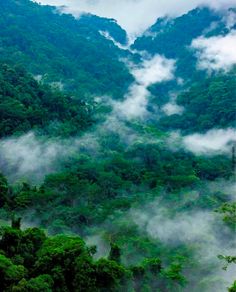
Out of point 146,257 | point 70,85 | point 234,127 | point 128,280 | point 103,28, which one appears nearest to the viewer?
point 128,280

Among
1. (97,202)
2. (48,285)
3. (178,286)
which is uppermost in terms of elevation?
(97,202)

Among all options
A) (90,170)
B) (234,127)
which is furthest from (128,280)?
(234,127)

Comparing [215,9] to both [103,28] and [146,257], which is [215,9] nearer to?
[103,28]

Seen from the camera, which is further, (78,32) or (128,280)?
(78,32)

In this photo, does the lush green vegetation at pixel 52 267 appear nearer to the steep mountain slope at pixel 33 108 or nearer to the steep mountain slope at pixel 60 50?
the steep mountain slope at pixel 33 108

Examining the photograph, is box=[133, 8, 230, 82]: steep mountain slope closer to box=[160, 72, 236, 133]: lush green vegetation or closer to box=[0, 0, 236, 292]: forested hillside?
box=[0, 0, 236, 292]: forested hillside

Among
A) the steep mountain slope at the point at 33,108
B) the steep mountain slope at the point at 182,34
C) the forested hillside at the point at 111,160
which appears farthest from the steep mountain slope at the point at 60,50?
the steep mountain slope at the point at 182,34
